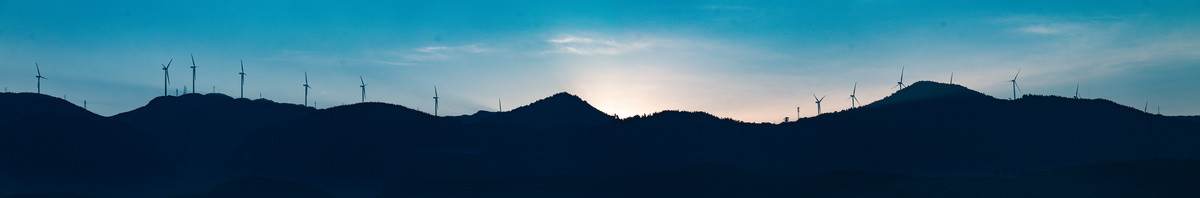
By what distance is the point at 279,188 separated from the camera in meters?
95.4

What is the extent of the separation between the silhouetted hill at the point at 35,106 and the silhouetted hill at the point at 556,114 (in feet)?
231

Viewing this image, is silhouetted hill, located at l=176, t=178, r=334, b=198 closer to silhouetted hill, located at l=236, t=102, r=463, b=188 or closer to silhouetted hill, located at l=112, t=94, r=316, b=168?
silhouetted hill, located at l=236, t=102, r=463, b=188

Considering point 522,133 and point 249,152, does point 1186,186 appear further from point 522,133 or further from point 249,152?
point 249,152

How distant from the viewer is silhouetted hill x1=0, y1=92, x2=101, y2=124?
497 ft

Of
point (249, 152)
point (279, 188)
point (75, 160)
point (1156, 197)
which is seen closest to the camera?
point (1156, 197)

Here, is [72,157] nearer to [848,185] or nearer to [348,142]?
[348,142]

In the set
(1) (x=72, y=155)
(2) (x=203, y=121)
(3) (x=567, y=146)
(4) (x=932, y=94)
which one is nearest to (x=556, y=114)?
(3) (x=567, y=146)

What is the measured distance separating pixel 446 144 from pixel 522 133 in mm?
14699

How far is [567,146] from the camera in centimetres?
13812

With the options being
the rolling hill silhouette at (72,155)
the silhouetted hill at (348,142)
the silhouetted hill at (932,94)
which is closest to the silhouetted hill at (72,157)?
the rolling hill silhouette at (72,155)

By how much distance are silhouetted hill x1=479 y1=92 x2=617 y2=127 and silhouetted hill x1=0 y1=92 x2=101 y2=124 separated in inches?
2769

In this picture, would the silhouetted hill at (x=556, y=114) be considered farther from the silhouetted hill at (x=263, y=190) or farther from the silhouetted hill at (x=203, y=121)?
the silhouetted hill at (x=263, y=190)

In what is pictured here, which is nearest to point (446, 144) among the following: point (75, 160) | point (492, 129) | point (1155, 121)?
point (492, 129)

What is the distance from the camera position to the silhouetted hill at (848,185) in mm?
81500
